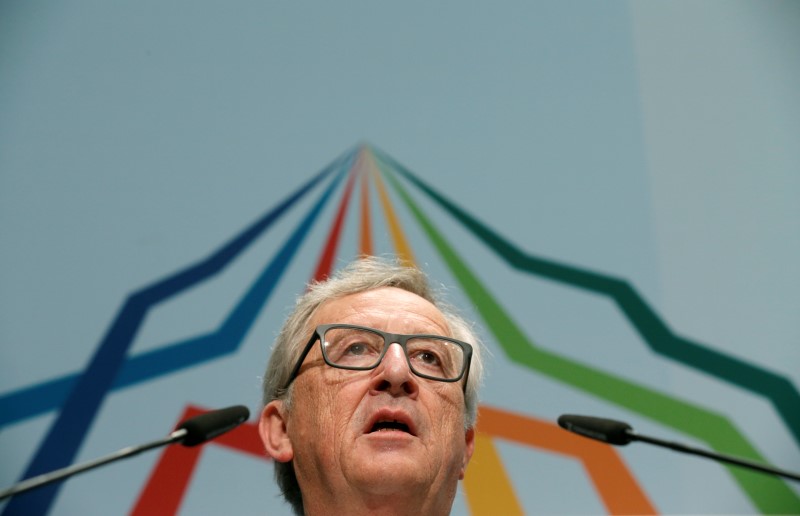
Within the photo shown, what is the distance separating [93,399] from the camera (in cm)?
197

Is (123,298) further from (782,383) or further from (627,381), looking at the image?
(782,383)

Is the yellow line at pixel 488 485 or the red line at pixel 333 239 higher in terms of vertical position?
the red line at pixel 333 239

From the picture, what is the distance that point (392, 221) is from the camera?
2.16 m

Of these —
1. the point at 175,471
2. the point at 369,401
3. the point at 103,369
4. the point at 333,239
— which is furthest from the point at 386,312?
the point at 103,369

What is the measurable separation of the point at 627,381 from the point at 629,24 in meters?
1.07

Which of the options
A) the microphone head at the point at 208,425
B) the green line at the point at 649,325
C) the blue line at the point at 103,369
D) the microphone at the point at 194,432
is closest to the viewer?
the microphone at the point at 194,432

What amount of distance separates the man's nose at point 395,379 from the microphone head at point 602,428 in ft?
0.83

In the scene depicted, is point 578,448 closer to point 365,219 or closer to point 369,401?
point 365,219

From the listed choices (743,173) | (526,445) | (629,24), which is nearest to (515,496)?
(526,445)

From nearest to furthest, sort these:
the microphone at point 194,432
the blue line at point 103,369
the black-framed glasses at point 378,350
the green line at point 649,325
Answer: the microphone at point 194,432 → the black-framed glasses at point 378,350 → the blue line at point 103,369 → the green line at point 649,325

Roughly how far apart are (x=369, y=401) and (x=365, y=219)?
978mm

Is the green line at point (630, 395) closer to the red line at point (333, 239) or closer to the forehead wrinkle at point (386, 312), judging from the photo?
the red line at point (333, 239)

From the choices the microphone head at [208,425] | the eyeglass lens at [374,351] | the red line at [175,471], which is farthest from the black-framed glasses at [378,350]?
the red line at [175,471]

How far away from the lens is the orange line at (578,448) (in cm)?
196
